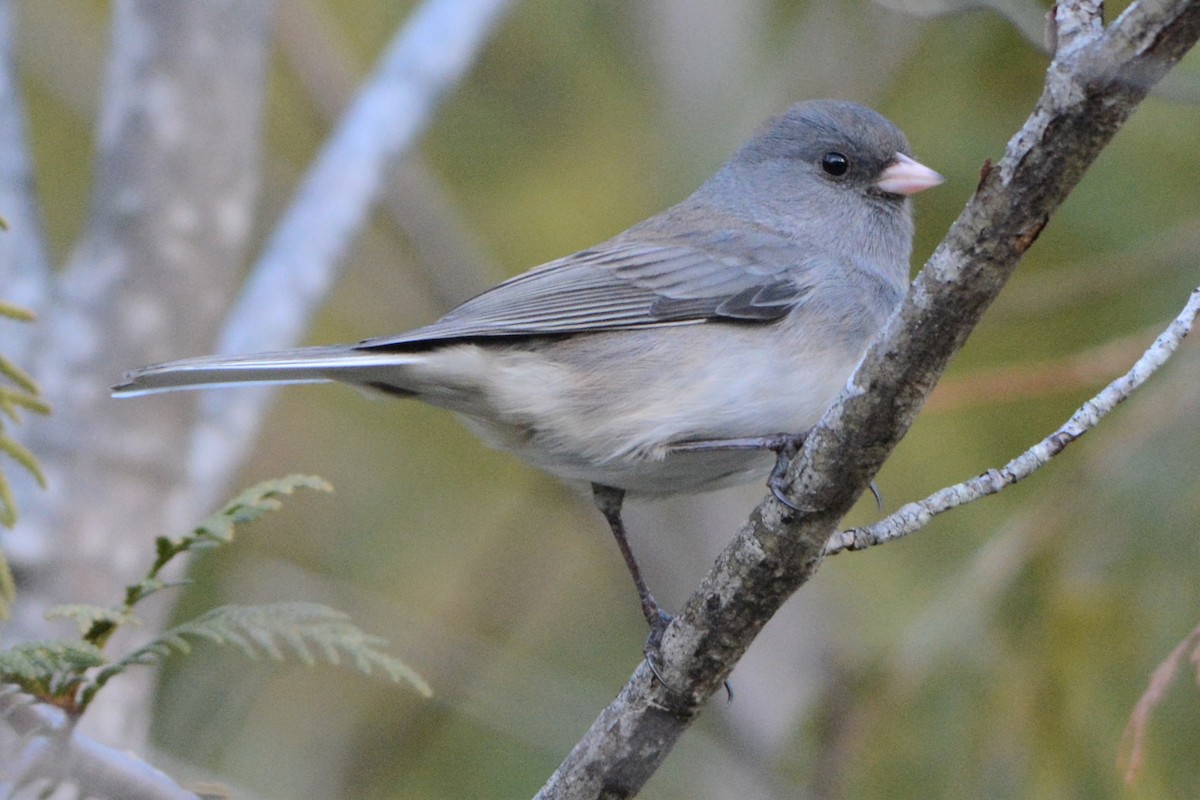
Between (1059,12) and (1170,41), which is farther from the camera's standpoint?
(1059,12)

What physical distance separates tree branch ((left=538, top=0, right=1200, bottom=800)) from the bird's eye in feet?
5.63

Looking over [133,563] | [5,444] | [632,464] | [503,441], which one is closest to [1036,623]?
[632,464]

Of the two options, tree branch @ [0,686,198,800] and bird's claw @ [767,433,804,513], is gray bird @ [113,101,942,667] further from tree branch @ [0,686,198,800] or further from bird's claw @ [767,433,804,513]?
tree branch @ [0,686,198,800]

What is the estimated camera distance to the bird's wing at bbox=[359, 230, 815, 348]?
290 centimetres

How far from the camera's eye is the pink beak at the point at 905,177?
128 inches

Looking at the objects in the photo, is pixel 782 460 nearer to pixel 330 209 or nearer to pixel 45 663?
pixel 45 663

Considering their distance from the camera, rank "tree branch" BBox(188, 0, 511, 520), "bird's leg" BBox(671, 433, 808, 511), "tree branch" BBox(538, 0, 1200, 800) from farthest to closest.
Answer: "tree branch" BBox(188, 0, 511, 520) → "bird's leg" BBox(671, 433, 808, 511) → "tree branch" BBox(538, 0, 1200, 800)

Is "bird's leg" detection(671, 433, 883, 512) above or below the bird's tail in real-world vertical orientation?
below

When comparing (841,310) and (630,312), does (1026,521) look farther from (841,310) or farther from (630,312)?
(630,312)

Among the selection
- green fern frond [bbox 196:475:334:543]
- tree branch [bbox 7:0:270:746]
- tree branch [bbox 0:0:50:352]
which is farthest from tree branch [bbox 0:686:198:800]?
tree branch [bbox 0:0:50:352]

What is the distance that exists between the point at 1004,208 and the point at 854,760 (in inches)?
82.6

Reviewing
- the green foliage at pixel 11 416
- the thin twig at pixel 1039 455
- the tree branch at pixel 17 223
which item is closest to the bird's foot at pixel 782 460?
the thin twig at pixel 1039 455

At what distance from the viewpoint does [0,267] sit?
10.9ft

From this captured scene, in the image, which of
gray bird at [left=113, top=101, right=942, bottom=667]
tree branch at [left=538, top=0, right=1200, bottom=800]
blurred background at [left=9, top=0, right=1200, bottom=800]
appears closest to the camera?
tree branch at [left=538, top=0, right=1200, bottom=800]
